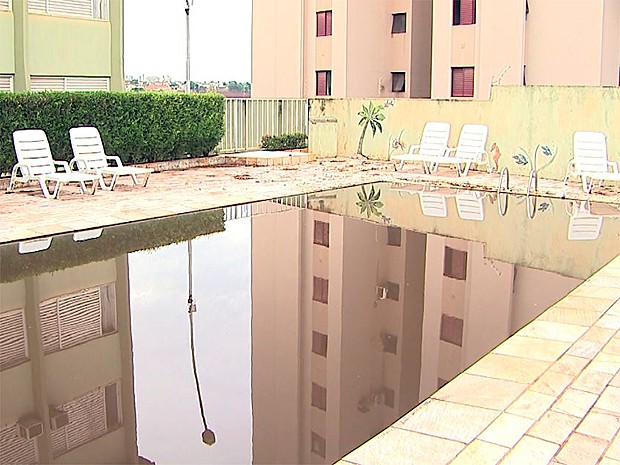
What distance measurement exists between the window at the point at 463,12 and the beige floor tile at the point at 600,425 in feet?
87.0

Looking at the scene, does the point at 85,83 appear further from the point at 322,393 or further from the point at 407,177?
the point at 322,393

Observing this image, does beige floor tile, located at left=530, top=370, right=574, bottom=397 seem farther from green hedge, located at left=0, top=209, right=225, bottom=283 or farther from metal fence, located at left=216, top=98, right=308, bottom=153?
metal fence, located at left=216, top=98, right=308, bottom=153

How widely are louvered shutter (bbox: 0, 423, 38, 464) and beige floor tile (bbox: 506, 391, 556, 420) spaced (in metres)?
2.75

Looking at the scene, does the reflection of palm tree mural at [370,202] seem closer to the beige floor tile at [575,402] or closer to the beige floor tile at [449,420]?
the beige floor tile at [575,402]

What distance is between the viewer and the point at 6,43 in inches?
773

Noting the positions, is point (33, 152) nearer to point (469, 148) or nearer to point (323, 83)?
point (469, 148)

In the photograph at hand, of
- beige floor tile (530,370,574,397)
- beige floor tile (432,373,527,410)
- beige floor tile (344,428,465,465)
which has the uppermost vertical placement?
beige floor tile (530,370,574,397)

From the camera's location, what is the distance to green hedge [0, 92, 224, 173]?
14188 millimetres

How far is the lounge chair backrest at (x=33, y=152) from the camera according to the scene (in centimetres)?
1281

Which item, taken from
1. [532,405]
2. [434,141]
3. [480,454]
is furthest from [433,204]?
[480,454]

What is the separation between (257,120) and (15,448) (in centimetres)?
Answer: 1647

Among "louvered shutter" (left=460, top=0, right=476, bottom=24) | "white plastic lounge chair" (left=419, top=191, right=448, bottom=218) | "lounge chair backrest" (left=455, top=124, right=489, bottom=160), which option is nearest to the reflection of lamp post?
"white plastic lounge chair" (left=419, top=191, right=448, bottom=218)

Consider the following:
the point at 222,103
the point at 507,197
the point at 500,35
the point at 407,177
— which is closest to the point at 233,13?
the point at 500,35

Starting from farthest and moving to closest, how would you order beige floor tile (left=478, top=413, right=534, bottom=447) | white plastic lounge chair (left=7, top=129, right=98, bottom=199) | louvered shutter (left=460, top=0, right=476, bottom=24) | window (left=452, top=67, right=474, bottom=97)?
1. window (left=452, top=67, right=474, bottom=97)
2. louvered shutter (left=460, top=0, right=476, bottom=24)
3. white plastic lounge chair (left=7, top=129, right=98, bottom=199)
4. beige floor tile (left=478, top=413, right=534, bottom=447)
